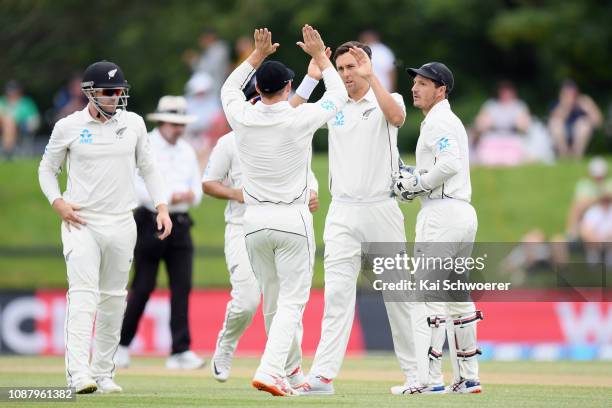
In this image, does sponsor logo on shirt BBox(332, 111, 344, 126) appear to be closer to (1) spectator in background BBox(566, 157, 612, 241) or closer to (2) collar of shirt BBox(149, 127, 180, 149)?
(2) collar of shirt BBox(149, 127, 180, 149)

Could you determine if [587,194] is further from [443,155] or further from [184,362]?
[443,155]

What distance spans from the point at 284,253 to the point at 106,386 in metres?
1.90

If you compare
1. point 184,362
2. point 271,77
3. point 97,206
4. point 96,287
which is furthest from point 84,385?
point 184,362

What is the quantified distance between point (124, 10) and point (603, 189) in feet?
51.5

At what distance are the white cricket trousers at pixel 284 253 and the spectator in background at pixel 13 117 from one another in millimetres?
16870

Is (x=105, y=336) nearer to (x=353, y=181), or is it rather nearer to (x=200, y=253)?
(x=353, y=181)

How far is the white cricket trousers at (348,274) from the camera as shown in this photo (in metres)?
11.1

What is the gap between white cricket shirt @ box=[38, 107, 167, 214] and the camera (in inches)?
437

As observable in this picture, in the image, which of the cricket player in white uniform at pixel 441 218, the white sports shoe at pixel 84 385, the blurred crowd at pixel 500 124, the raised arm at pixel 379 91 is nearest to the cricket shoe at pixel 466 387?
the cricket player in white uniform at pixel 441 218

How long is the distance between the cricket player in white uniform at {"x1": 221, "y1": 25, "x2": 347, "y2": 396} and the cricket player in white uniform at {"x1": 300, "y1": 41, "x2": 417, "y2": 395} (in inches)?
14.5

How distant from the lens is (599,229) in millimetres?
20203

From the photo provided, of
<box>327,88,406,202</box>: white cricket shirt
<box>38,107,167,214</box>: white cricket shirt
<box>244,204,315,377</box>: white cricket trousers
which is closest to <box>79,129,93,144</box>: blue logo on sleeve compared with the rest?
<box>38,107,167,214</box>: white cricket shirt

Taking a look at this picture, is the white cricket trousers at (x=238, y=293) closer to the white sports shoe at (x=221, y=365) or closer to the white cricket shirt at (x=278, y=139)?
the white sports shoe at (x=221, y=365)

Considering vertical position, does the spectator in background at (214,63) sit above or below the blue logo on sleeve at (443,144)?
above
